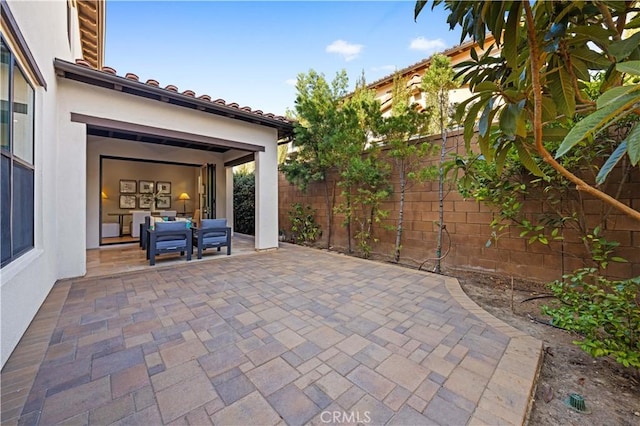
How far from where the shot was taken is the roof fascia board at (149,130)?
14.6 feet

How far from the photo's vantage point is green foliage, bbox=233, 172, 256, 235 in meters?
9.96

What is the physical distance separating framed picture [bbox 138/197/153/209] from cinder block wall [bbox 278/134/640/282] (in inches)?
395

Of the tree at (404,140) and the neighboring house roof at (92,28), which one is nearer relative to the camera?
the tree at (404,140)

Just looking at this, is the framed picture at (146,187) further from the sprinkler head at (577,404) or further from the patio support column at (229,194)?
the sprinkler head at (577,404)

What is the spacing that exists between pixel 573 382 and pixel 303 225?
22.6ft

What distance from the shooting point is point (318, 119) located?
21.2 ft

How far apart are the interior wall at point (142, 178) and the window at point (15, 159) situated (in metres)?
7.50

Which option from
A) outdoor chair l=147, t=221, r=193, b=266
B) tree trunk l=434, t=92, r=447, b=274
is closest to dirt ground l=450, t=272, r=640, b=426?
tree trunk l=434, t=92, r=447, b=274

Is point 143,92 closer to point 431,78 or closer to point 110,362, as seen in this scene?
point 110,362

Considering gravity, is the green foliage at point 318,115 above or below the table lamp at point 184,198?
above

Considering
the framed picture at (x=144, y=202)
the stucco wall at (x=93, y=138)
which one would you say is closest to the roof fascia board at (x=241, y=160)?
the stucco wall at (x=93, y=138)

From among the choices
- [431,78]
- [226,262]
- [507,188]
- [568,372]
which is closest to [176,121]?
[226,262]

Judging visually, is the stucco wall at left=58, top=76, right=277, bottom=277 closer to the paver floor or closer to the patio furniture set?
the patio furniture set

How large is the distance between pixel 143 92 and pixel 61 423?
519cm
